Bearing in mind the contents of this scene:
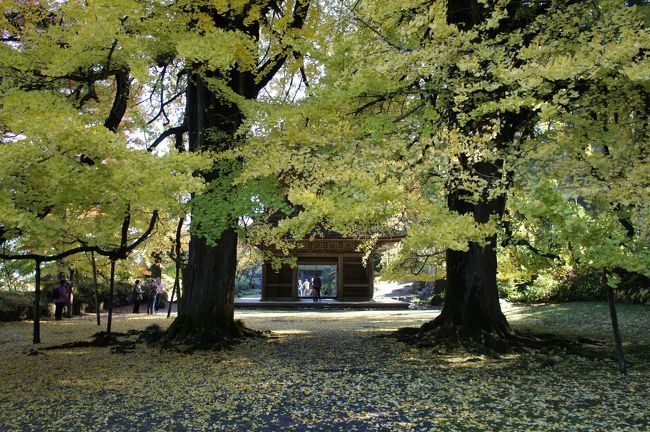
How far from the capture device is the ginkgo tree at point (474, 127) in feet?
15.8

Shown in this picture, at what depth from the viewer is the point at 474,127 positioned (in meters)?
6.74

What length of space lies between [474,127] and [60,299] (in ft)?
45.7

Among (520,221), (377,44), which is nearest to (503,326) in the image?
(520,221)

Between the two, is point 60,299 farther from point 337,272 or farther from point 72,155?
point 72,155

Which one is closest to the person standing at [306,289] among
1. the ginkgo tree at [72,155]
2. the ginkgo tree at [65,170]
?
the ginkgo tree at [72,155]

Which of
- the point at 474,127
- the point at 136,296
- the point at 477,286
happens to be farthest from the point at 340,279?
the point at 474,127

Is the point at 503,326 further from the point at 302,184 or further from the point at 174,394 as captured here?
the point at 174,394

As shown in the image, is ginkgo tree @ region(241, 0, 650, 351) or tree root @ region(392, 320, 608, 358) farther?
tree root @ region(392, 320, 608, 358)

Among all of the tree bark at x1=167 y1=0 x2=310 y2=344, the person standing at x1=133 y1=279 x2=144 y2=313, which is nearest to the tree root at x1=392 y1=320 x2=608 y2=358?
the tree bark at x1=167 y1=0 x2=310 y2=344

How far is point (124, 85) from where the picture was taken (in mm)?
8062

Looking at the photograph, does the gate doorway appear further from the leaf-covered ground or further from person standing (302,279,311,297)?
the leaf-covered ground

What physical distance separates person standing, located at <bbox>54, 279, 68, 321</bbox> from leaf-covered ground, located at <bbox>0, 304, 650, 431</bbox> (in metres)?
5.99

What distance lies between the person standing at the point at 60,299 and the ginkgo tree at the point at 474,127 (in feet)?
37.3

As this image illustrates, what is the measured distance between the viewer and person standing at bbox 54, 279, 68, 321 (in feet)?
48.9
